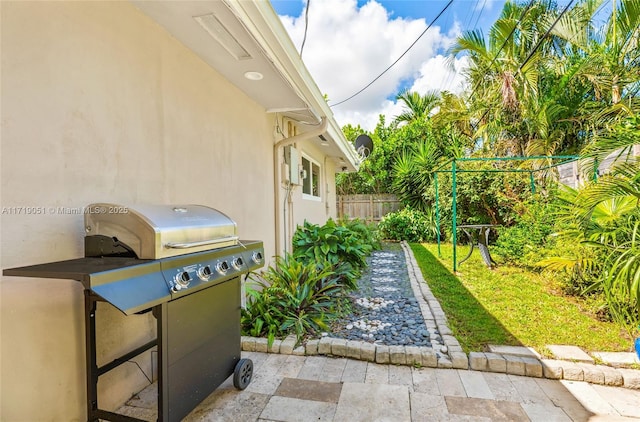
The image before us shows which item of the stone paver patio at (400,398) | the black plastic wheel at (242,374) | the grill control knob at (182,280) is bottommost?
the stone paver patio at (400,398)

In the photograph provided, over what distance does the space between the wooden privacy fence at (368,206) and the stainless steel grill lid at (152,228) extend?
36.0 feet

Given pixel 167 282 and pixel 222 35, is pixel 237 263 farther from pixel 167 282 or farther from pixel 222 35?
pixel 222 35

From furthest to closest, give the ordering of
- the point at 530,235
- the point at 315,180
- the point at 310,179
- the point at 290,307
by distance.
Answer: the point at 315,180, the point at 310,179, the point at 530,235, the point at 290,307

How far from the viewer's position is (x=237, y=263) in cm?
223

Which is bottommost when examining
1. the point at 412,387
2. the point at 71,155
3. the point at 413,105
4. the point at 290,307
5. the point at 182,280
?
the point at 412,387

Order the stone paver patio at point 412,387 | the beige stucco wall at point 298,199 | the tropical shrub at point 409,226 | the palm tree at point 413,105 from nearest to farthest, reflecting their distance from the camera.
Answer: the stone paver patio at point 412,387 < the beige stucco wall at point 298,199 < the tropical shrub at point 409,226 < the palm tree at point 413,105

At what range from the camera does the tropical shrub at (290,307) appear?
130 inches

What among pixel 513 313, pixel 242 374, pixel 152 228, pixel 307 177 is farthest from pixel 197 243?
pixel 307 177

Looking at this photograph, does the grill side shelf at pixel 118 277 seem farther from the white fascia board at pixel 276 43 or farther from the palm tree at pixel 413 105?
the palm tree at pixel 413 105

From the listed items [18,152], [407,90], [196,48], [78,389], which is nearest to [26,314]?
[78,389]

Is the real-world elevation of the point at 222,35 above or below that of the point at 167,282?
above

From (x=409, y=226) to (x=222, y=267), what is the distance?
10.2 m

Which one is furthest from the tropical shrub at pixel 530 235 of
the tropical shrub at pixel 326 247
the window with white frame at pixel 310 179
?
the window with white frame at pixel 310 179

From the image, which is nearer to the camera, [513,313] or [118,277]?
[118,277]
